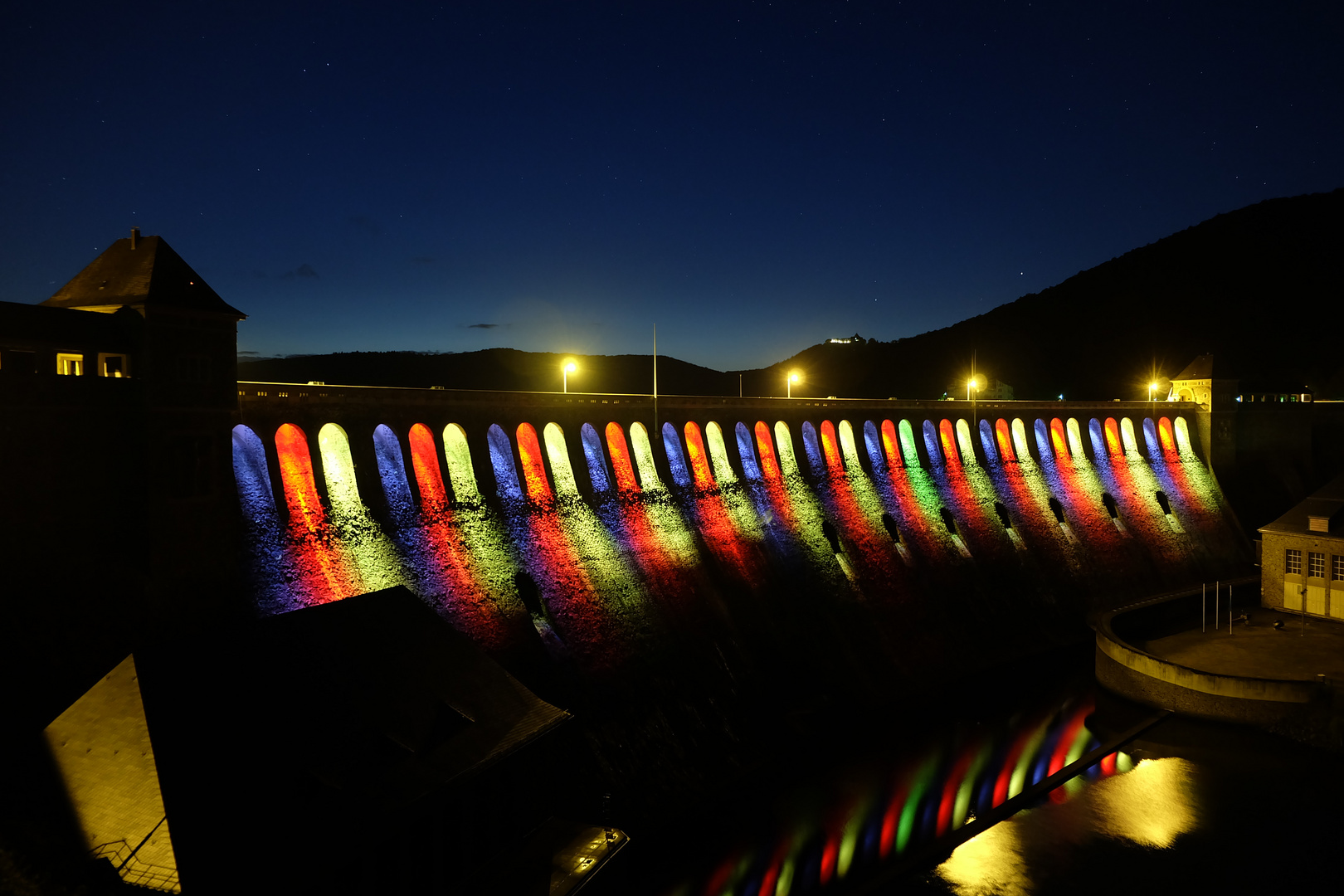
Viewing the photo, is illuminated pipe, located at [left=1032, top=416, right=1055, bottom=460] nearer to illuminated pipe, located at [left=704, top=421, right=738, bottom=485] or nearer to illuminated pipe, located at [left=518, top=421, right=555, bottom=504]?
illuminated pipe, located at [left=704, top=421, right=738, bottom=485]

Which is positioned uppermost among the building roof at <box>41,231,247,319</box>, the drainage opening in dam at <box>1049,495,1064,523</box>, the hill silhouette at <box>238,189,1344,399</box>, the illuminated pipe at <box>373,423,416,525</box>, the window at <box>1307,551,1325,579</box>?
the hill silhouette at <box>238,189,1344,399</box>

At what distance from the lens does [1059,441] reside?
154 feet

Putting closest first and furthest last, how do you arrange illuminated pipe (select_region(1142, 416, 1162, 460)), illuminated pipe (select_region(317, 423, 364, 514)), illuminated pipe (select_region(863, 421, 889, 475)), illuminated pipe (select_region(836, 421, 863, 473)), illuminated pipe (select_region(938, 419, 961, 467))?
illuminated pipe (select_region(317, 423, 364, 514))
illuminated pipe (select_region(836, 421, 863, 473))
illuminated pipe (select_region(863, 421, 889, 475))
illuminated pipe (select_region(938, 419, 961, 467))
illuminated pipe (select_region(1142, 416, 1162, 460))

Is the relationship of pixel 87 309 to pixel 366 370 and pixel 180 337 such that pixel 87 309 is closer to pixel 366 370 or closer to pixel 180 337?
pixel 180 337

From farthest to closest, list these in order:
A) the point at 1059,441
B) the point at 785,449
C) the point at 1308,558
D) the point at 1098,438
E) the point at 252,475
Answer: the point at 1098,438
the point at 1059,441
the point at 785,449
the point at 1308,558
the point at 252,475

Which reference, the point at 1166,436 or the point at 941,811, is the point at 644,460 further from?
the point at 1166,436

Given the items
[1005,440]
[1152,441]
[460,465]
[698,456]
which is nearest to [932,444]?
[1005,440]

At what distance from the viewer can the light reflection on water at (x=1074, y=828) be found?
18.8 meters

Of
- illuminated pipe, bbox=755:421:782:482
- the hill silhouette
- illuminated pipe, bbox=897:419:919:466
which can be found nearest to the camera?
illuminated pipe, bbox=755:421:782:482

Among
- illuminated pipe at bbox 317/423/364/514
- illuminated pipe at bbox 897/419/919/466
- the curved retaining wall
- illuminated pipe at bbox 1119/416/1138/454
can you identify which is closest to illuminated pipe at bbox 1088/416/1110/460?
illuminated pipe at bbox 1119/416/1138/454

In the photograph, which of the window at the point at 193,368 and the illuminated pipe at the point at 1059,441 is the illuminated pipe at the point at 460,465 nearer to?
the window at the point at 193,368

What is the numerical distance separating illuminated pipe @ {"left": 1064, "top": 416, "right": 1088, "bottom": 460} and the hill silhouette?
47.4 meters

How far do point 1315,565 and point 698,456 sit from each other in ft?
85.4

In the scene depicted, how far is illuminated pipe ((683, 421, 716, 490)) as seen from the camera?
31.9 m
